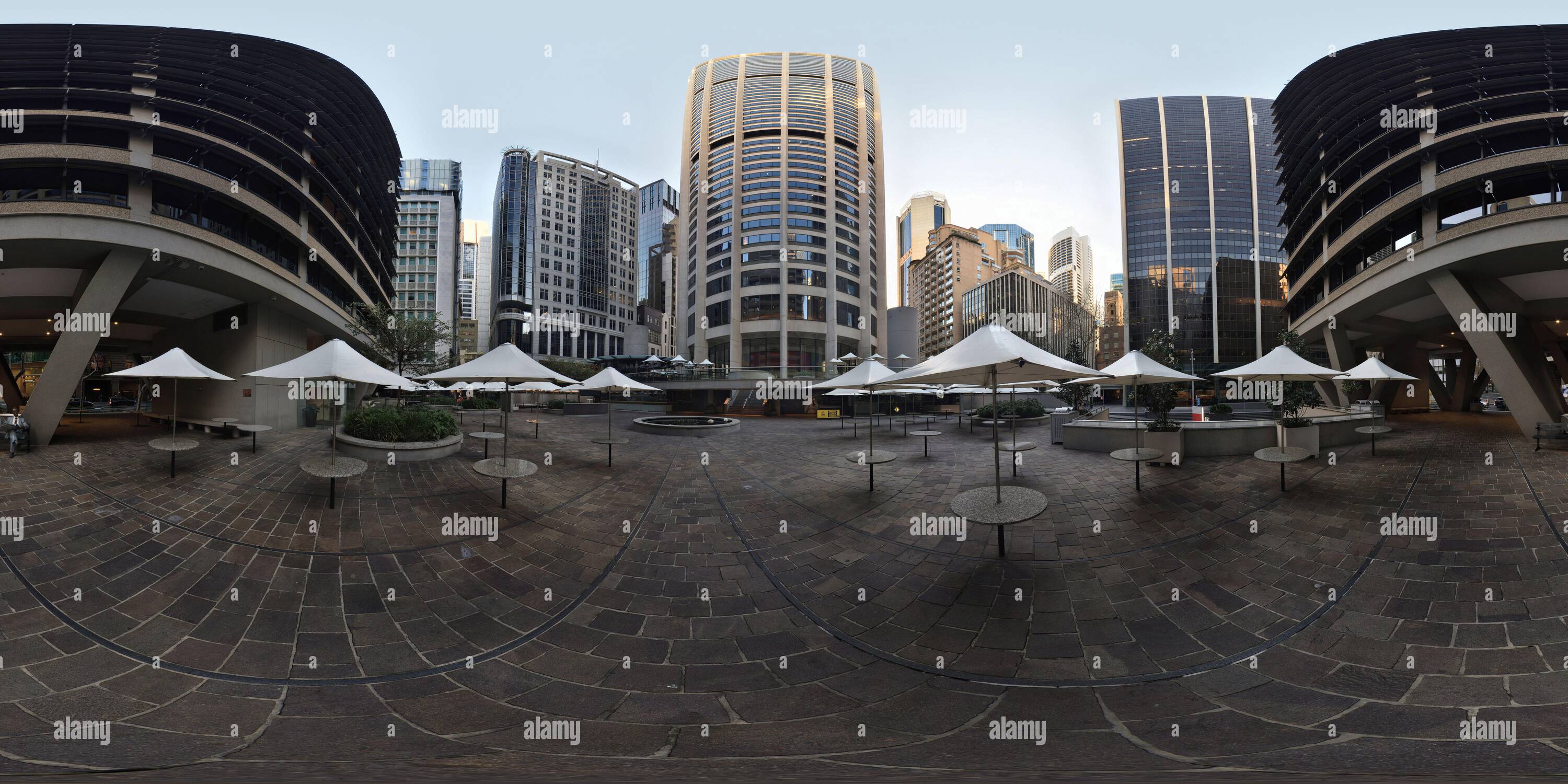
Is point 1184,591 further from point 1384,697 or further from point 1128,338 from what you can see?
point 1128,338

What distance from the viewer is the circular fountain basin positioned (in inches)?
656

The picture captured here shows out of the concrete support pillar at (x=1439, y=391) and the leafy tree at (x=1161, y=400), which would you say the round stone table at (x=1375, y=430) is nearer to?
the leafy tree at (x=1161, y=400)

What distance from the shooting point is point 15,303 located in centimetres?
1469

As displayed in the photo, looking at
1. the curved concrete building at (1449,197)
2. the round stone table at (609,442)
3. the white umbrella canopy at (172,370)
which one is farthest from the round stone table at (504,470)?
the curved concrete building at (1449,197)

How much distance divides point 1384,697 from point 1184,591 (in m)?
1.42

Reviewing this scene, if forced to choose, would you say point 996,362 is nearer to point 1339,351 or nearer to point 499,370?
point 499,370

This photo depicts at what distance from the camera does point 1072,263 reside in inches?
6644

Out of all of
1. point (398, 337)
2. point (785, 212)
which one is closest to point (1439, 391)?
point (785, 212)

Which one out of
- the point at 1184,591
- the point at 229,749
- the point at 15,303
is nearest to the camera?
the point at 229,749

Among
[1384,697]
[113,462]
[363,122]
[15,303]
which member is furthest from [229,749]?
[363,122]

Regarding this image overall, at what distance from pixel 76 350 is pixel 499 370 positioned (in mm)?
13003

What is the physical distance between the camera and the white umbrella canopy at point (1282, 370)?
28.1 feet

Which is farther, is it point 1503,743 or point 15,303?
point 15,303

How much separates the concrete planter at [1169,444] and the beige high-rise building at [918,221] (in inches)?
6634
